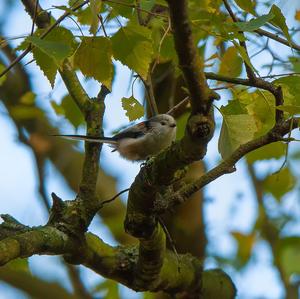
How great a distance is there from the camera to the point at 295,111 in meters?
1.90

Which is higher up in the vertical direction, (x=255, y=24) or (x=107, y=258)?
(x=255, y=24)

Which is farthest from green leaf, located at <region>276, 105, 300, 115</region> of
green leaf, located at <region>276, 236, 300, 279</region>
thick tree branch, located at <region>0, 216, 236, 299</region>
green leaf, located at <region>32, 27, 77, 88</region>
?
green leaf, located at <region>276, 236, 300, 279</region>

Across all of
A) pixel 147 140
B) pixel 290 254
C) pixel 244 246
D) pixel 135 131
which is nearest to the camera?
pixel 147 140

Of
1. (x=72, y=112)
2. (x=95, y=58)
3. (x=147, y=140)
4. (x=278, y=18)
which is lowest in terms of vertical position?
(x=95, y=58)

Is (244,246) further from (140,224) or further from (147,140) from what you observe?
(140,224)

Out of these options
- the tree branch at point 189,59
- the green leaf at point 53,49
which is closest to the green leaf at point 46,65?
the green leaf at point 53,49

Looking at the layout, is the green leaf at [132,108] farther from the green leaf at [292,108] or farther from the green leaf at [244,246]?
the green leaf at [244,246]

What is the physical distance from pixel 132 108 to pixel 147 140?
31.9 inches

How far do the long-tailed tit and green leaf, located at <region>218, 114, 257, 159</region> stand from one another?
89 cm

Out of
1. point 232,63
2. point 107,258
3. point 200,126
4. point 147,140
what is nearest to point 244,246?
point 147,140

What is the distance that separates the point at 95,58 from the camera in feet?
6.95

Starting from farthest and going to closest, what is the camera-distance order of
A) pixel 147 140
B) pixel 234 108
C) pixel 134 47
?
pixel 147 140 → pixel 234 108 → pixel 134 47

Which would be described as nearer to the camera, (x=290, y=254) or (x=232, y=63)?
(x=232, y=63)

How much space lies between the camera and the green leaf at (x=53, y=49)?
176 centimetres
